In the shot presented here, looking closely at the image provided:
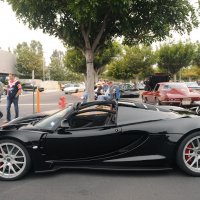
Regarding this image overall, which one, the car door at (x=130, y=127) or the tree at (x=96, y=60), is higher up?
the tree at (x=96, y=60)

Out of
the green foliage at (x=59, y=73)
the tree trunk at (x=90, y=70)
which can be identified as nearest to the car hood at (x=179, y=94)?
the tree trunk at (x=90, y=70)

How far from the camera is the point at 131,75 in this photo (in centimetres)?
5403

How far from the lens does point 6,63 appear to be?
220 ft

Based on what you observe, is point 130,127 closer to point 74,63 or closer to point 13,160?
point 13,160

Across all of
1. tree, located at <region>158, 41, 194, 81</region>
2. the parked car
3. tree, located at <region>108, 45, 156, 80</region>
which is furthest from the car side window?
tree, located at <region>108, 45, 156, 80</region>

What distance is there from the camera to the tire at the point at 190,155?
512 centimetres

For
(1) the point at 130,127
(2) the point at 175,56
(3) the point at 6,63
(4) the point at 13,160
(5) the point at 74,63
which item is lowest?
(4) the point at 13,160

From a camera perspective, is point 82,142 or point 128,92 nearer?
point 82,142

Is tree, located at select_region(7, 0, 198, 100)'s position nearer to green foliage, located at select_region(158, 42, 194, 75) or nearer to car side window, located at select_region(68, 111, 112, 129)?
car side window, located at select_region(68, 111, 112, 129)

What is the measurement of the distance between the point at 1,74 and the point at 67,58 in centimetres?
1730

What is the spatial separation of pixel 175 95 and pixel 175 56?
34.6 m

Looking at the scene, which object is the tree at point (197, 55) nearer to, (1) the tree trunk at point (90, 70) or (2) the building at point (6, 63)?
(2) the building at point (6, 63)

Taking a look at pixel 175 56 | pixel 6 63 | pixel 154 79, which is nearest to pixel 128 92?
pixel 154 79

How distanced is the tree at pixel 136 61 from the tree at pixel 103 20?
33.4m
